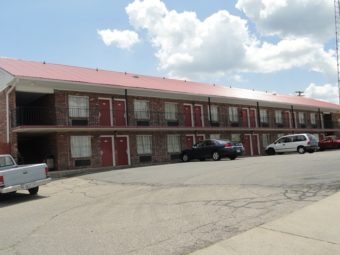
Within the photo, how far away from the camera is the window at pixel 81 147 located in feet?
82.6

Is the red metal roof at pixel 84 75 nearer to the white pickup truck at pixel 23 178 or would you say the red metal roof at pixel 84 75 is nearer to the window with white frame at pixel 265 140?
the window with white frame at pixel 265 140

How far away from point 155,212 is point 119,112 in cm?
1930

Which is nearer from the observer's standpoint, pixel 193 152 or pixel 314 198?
pixel 314 198

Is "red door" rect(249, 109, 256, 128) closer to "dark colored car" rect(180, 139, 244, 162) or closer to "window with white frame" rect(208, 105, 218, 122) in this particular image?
"window with white frame" rect(208, 105, 218, 122)

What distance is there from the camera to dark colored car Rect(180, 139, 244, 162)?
1041 inches

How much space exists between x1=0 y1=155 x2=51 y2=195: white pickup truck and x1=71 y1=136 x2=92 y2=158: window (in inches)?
396

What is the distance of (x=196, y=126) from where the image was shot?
33.1 metres

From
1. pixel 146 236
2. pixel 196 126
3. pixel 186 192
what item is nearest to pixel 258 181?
pixel 186 192

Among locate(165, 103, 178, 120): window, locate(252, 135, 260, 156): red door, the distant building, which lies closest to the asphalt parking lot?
the distant building

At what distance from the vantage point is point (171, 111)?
105 ft

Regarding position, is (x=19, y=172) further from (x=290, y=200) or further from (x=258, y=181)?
(x=290, y=200)

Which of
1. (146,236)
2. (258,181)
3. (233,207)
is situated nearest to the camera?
(146,236)

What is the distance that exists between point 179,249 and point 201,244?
0.40 meters

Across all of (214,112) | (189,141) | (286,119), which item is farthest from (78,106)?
(286,119)
